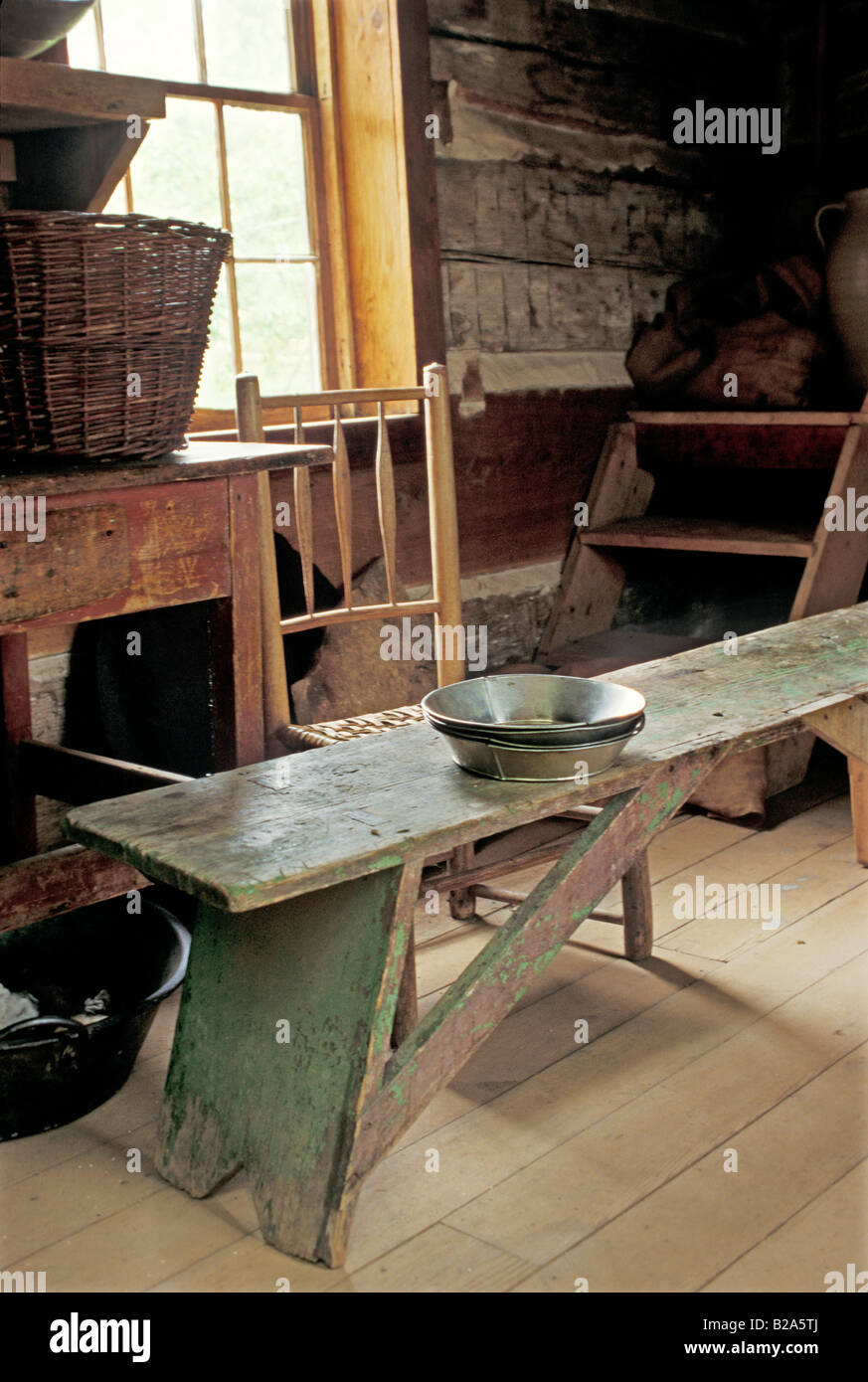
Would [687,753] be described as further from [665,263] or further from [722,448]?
[665,263]

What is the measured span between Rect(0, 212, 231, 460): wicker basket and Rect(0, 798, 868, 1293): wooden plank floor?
3.65ft

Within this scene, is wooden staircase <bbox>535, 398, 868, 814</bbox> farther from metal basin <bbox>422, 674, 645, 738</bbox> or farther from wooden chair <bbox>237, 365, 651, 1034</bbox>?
metal basin <bbox>422, 674, 645, 738</bbox>

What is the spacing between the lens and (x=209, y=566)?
2107 millimetres

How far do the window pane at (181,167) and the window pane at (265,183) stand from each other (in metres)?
0.06

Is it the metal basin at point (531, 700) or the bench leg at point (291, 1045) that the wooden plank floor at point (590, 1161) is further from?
the metal basin at point (531, 700)

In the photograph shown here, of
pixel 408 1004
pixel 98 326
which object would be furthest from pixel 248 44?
pixel 408 1004

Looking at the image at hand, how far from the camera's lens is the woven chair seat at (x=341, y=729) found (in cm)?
254

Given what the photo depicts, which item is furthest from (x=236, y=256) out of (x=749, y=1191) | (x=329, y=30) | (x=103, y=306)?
(x=749, y=1191)

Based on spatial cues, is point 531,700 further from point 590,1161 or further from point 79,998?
point 79,998

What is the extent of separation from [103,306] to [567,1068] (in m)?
1.45

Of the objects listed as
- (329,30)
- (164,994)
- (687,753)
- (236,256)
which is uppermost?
(329,30)

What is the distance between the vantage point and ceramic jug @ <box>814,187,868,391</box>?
12.3 feet

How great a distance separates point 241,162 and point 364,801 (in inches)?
78.5

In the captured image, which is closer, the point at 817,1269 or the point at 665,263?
the point at 817,1269
